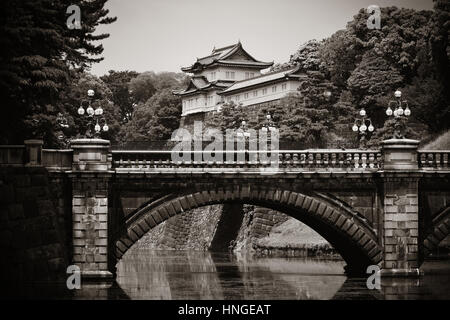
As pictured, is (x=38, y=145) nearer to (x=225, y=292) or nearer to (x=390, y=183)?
(x=225, y=292)

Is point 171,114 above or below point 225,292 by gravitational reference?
above

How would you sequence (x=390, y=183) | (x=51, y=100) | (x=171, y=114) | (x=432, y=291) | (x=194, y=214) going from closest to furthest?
(x=432, y=291) < (x=390, y=183) < (x=51, y=100) < (x=194, y=214) < (x=171, y=114)

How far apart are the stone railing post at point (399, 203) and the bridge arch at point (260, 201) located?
705mm

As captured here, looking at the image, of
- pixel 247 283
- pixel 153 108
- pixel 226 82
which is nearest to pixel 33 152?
pixel 247 283

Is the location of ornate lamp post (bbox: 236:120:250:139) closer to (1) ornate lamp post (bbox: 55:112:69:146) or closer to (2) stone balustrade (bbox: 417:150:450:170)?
(1) ornate lamp post (bbox: 55:112:69:146)

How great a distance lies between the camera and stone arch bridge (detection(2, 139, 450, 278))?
4997cm

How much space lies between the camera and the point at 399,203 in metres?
51.4

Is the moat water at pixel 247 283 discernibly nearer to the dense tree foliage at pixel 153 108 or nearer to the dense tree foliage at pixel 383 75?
the dense tree foliage at pixel 383 75

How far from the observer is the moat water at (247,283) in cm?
4594

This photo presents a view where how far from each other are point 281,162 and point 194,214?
41.4m

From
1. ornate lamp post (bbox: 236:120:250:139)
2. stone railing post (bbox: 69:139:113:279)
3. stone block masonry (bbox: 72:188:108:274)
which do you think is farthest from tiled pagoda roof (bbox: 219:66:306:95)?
stone block masonry (bbox: 72:188:108:274)

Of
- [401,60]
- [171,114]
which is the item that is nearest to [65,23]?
[401,60]

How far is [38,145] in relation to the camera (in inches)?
1900

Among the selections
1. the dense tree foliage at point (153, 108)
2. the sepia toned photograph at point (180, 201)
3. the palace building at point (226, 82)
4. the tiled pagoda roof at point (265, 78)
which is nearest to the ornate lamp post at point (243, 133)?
the sepia toned photograph at point (180, 201)
